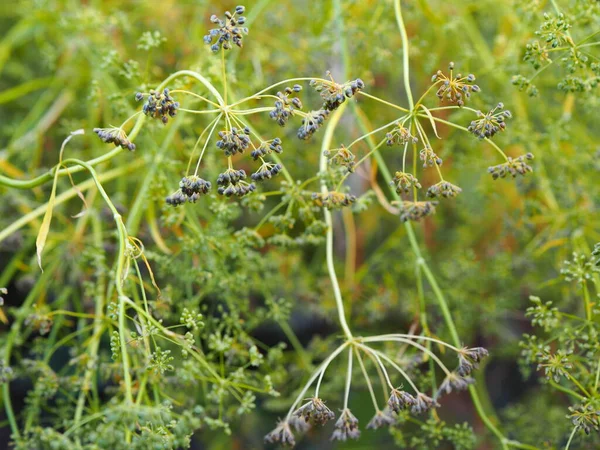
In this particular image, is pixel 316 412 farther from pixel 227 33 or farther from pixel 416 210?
pixel 227 33

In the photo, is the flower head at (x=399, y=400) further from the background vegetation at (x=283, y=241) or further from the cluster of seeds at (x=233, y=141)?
the cluster of seeds at (x=233, y=141)

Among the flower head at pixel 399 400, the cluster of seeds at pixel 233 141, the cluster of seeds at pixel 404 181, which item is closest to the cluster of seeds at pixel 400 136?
the cluster of seeds at pixel 404 181

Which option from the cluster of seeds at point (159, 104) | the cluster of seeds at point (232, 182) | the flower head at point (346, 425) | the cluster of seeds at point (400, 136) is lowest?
the flower head at point (346, 425)

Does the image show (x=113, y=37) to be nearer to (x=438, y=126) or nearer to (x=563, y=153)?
(x=438, y=126)

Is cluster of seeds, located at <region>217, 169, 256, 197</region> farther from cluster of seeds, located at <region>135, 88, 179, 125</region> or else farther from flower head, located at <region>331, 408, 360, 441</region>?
flower head, located at <region>331, 408, 360, 441</region>

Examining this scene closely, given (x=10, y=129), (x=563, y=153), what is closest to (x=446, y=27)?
(x=563, y=153)

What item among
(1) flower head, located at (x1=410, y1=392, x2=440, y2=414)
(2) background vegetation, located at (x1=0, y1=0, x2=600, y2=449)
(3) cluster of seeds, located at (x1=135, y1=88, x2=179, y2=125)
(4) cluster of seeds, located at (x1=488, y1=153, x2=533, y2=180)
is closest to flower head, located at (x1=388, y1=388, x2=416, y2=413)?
(1) flower head, located at (x1=410, y1=392, x2=440, y2=414)
